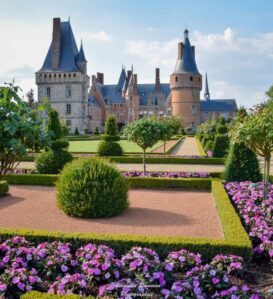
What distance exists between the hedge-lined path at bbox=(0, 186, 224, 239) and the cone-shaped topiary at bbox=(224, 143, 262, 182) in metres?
1.23

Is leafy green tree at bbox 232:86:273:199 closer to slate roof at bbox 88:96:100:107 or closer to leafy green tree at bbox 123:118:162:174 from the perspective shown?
leafy green tree at bbox 123:118:162:174

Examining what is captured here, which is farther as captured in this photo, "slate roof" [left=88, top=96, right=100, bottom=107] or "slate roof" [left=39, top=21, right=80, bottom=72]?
"slate roof" [left=88, top=96, right=100, bottom=107]

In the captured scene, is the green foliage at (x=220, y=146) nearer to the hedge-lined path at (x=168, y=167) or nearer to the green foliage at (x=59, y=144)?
the hedge-lined path at (x=168, y=167)

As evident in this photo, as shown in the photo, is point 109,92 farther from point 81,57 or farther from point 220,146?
point 220,146

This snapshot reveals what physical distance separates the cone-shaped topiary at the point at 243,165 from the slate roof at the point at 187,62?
171 feet

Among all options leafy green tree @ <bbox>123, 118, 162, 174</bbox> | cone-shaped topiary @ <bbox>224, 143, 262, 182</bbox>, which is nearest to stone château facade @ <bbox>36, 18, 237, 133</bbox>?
leafy green tree @ <bbox>123, 118, 162, 174</bbox>

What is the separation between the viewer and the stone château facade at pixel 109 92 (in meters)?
55.0

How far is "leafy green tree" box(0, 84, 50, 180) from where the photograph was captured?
386 cm

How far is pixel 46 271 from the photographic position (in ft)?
15.2

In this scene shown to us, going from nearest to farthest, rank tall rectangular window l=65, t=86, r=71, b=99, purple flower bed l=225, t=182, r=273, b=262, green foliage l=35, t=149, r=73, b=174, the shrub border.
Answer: the shrub border, purple flower bed l=225, t=182, r=273, b=262, green foliage l=35, t=149, r=73, b=174, tall rectangular window l=65, t=86, r=71, b=99

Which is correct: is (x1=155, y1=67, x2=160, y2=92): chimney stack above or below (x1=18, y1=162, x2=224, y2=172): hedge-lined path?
above

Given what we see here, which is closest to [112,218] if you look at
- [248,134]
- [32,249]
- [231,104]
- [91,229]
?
[91,229]

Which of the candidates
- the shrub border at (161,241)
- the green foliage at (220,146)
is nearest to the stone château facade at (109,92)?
the green foliage at (220,146)

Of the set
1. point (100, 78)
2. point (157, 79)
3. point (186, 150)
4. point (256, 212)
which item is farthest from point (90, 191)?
point (100, 78)
